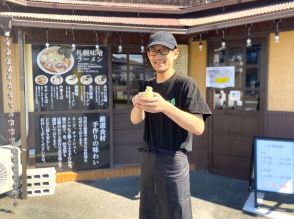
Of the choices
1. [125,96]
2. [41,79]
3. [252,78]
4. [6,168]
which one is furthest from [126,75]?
[6,168]

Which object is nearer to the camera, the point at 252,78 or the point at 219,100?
the point at 252,78

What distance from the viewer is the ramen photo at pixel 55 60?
6266mm

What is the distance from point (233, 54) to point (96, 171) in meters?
3.63

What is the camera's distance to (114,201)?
17.9ft

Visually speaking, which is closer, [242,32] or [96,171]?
[242,32]

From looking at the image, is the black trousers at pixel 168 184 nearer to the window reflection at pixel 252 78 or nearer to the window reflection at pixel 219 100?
the window reflection at pixel 252 78

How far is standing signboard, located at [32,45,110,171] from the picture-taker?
20.7 ft

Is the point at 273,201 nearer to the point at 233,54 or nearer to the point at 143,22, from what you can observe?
the point at 233,54

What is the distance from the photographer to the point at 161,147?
8.02ft

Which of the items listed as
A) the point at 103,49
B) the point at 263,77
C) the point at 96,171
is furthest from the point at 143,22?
the point at 96,171

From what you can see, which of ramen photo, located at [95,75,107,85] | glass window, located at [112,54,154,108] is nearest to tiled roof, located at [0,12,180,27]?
glass window, located at [112,54,154,108]

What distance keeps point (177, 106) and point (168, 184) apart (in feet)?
1.91

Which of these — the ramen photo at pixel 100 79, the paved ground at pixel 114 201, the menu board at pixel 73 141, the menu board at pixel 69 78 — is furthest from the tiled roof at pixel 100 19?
Answer: the paved ground at pixel 114 201

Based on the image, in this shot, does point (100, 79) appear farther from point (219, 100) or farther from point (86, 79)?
point (219, 100)
